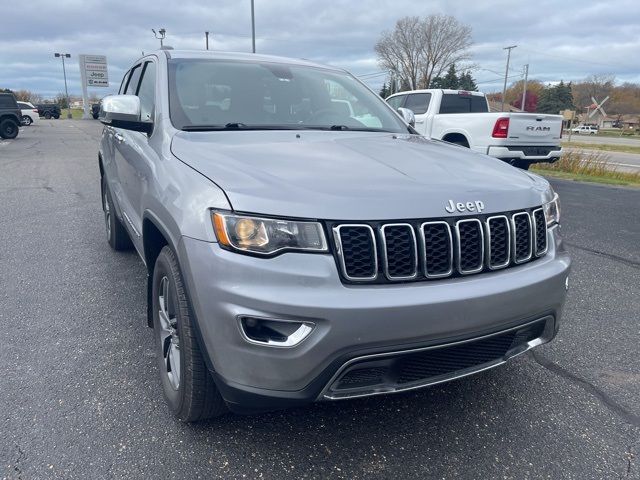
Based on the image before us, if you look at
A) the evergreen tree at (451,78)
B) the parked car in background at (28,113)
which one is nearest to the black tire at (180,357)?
the parked car in background at (28,113)

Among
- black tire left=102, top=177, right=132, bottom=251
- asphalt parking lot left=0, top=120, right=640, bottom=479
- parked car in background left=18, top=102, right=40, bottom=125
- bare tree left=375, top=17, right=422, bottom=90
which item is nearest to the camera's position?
asphalt parking lot left=0, top=120, right=640, bottom=479

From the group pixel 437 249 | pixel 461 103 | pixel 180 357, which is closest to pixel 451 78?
pixel 461 103

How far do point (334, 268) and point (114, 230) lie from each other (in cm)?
361

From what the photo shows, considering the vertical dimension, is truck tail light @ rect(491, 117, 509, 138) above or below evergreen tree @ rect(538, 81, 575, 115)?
below

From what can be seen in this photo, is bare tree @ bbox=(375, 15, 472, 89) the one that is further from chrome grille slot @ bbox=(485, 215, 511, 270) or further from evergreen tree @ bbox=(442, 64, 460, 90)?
chrome grille slot @ bbox=(485, 215, 511, 270)

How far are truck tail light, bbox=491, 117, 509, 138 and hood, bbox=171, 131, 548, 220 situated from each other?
280 inches

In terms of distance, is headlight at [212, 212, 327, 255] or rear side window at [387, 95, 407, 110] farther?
rear side window at [387, 95, 407, 110]

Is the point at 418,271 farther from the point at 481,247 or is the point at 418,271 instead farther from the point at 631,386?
the point at 631,386

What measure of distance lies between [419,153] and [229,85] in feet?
4.37

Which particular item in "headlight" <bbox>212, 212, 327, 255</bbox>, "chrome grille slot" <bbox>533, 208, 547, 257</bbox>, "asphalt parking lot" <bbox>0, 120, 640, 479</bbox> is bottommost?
"asphalt parking lot" <bbox>0, 120, 640, 479</bbox>

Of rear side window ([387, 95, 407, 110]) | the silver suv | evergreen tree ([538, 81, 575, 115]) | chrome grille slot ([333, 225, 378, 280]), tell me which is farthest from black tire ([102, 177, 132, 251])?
evergreen tree ([538, 81, 575, 115])

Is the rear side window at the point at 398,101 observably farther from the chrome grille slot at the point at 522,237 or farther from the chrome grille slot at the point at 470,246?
the chrome grille slot at the point at 470,246

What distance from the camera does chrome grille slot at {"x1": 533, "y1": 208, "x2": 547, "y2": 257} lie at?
2295 millimetres

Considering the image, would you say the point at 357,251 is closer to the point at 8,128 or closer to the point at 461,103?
the point at 461,103
